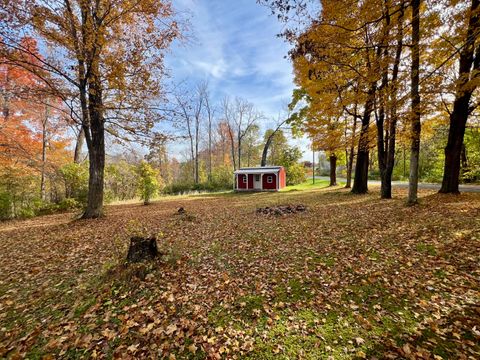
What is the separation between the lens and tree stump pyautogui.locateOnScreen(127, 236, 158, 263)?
418cm

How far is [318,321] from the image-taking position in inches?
107

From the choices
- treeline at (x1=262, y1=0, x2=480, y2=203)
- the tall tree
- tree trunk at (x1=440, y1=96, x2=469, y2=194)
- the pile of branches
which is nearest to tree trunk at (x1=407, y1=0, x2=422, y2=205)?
treeline at (x1=262, y1=0, x2=480, y2=203)

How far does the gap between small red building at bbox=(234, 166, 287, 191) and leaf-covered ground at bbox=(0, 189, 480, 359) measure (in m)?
16.0

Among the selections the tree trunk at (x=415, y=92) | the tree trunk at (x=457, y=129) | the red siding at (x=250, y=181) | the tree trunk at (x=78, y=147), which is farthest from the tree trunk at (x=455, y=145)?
the tree trunk at (x=78, y=147)

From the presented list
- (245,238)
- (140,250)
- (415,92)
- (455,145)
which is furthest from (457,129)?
(140,250)

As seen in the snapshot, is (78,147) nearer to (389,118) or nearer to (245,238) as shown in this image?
(245,238)

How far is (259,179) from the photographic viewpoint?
22594mm

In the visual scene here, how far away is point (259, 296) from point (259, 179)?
63.8ft

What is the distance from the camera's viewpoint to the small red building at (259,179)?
72.1 ft

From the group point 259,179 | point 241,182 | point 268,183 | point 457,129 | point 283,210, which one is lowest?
point 283,210

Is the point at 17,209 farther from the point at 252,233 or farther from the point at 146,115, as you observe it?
the point at 252,233

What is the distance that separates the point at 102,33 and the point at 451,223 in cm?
1184

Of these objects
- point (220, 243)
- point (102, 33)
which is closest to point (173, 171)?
point (102, 33)

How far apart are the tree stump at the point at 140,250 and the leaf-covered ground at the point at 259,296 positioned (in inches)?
8.7
